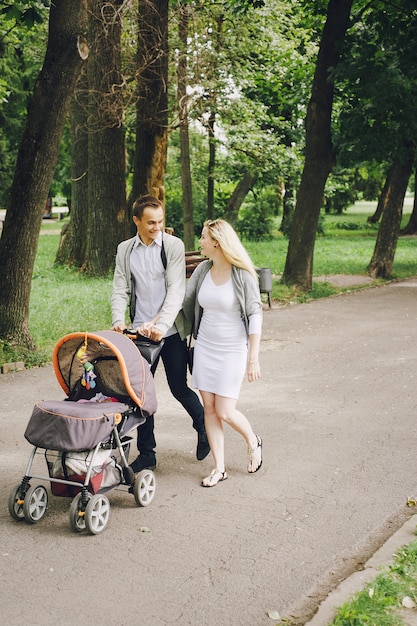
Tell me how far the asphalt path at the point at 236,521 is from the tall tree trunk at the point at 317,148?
26.9 feet

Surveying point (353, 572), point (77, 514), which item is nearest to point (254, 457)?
point (77, 514)

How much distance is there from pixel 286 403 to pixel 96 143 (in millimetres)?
10565

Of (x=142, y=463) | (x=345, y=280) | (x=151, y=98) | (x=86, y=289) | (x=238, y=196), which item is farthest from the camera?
(x=238, y=196)

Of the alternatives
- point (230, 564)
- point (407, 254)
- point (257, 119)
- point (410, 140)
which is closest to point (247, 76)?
point (257, 119)

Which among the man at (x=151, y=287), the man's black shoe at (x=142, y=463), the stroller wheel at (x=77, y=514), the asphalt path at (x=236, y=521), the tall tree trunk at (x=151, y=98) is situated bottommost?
the asphalt path at (x=236, y=521)

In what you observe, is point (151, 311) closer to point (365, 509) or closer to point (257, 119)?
point (365, 509)

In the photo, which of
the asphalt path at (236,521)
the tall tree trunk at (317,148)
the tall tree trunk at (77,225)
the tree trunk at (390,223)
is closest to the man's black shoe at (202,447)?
the asphalt path at (236,521)

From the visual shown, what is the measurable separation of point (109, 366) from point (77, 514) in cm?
105

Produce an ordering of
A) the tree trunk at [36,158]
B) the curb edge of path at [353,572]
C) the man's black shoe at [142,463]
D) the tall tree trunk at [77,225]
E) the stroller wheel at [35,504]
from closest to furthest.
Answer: the curb edge of path at [353,572]
the stroller wheel at [35,504]
the man's black shoe at [142,463]
the tree trunk at [36,158]
the tall tree trunk at [77,225]

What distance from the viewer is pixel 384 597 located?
4.11 m

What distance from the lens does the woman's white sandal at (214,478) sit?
20.2ft

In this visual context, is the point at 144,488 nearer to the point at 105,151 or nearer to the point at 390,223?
the point at 105,151

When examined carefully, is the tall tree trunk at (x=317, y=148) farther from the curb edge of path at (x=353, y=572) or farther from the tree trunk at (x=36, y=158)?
the curb edge of path at (x=353, y=572)

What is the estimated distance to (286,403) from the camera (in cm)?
866
